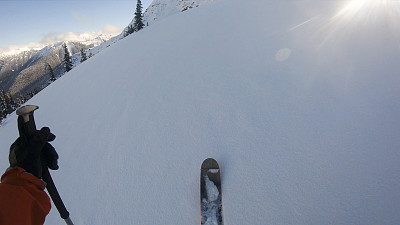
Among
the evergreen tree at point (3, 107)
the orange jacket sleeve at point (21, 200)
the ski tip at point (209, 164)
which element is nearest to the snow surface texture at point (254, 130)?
the ski tip at point (209, 164)

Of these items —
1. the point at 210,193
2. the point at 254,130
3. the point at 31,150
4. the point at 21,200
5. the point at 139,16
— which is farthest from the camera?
the point at 139,16

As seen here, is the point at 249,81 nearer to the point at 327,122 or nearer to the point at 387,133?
the point at 327,122

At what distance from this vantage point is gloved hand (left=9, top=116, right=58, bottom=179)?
205 centimetres

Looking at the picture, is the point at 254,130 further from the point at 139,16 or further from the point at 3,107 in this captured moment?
the point at 3,107

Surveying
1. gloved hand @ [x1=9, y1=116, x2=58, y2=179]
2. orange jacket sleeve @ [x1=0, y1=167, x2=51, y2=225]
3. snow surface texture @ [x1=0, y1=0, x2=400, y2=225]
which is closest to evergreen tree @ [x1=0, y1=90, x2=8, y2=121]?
snow surface texture @ [x1=0, y1=0, x2=400, y2=225]

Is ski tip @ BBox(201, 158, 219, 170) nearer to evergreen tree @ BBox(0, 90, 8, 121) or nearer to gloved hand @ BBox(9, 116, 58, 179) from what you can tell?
gloved hand @ BBox(9, 116, 58, 179)

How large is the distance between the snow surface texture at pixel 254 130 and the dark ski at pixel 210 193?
0.16 metres

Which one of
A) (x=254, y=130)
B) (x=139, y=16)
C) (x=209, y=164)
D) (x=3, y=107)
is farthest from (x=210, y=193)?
(x=3, y=107)

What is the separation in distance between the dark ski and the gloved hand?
2914 mm

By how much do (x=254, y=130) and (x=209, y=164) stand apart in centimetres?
159

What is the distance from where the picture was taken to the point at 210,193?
13.3ft

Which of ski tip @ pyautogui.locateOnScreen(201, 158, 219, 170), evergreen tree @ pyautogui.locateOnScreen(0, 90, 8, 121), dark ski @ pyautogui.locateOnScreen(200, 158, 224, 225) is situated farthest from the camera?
evergreen tree @ pyautogui.locateOnScreen(0, 90, 8, 121)

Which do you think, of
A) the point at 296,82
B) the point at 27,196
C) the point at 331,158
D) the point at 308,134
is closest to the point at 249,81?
the point at 296,82

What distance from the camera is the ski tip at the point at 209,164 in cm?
436
